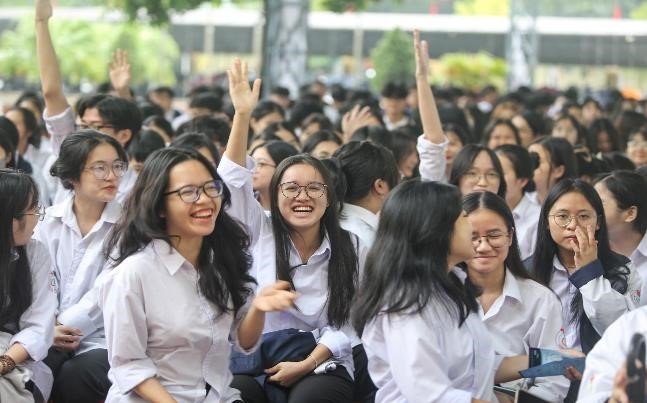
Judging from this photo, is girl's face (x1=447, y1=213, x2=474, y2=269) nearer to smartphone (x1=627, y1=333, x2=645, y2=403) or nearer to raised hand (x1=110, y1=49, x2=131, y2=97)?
smartphone (x1=627, y1=333, x2=645, y2=403)

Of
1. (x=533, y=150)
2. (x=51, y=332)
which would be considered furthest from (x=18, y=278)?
(x=533, y=150)

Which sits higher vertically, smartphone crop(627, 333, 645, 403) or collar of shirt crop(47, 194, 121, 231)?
collar of shirt crop(47, 194, 121, 231)

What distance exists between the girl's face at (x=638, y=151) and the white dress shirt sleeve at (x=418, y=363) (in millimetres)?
4557

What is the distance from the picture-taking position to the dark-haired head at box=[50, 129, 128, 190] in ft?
15.2

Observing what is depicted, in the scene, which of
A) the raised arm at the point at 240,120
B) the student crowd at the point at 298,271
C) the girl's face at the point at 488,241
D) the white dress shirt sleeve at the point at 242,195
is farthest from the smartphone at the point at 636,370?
the raised arm at the point at 240,120

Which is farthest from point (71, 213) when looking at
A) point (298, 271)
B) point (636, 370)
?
point (636, 370)

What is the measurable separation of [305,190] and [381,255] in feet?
3.43

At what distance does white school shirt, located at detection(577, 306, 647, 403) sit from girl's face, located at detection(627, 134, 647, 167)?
174 inches

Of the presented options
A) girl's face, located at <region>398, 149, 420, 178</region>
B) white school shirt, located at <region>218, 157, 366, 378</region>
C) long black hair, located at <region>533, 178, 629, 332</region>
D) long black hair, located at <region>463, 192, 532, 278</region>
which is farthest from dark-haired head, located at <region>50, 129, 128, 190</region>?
girl's face, located at <region>398, 149, 420, 178</region>

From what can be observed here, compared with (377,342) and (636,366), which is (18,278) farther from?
(636,366)

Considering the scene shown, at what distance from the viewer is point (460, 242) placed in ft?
11.1

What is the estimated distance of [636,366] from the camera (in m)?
2.80

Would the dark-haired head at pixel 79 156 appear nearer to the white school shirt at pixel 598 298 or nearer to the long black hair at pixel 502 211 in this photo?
the long black hair at pixel 502 211

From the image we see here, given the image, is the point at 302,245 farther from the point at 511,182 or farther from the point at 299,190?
the point at 511,182
